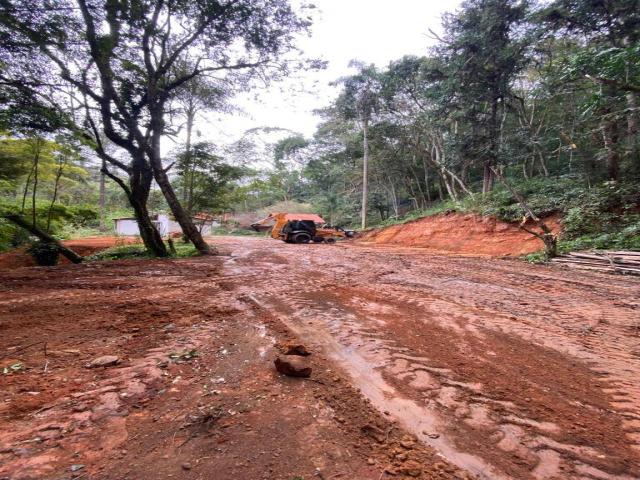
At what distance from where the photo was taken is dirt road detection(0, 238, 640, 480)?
5.39ft

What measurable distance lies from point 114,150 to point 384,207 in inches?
879

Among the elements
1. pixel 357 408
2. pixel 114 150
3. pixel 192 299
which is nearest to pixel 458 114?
pixel 192 299

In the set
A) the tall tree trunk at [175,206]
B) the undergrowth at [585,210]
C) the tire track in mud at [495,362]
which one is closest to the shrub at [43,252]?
the tall tree trunk at [175,206]

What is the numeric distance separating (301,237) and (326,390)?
15454 mm

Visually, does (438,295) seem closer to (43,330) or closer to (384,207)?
(43,330)

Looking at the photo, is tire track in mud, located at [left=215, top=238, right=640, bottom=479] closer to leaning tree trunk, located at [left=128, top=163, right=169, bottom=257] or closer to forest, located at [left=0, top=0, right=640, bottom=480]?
forest, located at [left=0, top=0, right=640, bottom=480]

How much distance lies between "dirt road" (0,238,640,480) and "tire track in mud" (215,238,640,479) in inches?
0.6

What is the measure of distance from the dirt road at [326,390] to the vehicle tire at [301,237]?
1279 cm

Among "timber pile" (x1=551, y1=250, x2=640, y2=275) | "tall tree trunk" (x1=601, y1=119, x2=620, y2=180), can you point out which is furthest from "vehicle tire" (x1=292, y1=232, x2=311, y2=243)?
"tall tree trunk" (x1=601, y1=119, x2=620, y2=180)

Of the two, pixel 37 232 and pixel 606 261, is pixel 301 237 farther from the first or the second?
pixel 606 261

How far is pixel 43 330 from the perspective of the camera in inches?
128

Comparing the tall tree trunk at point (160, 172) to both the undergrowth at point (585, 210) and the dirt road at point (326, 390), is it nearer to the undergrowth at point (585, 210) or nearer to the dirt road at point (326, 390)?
the dirt road at point (326, 390)

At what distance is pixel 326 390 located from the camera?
2.31 meters

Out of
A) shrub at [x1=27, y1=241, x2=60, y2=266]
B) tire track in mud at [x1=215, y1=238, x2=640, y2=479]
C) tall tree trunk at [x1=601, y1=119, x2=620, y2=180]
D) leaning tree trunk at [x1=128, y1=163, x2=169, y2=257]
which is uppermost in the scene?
tall tree trunk at [x1=601, y1=119, x2=620, y2=180]
